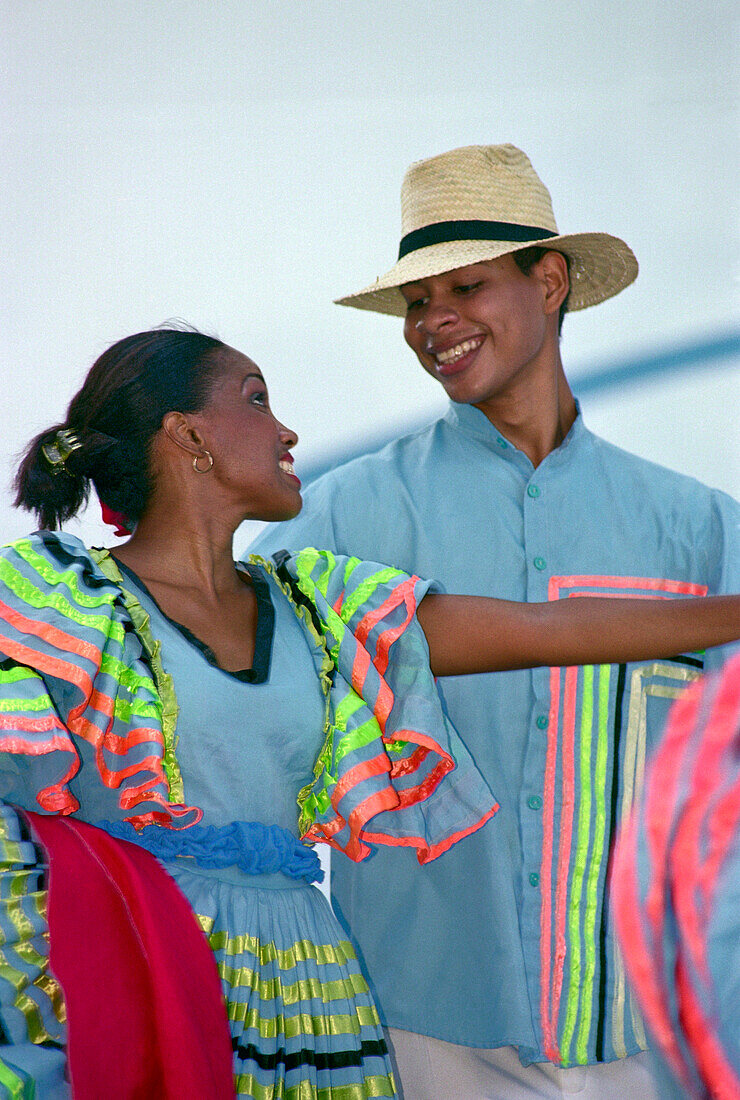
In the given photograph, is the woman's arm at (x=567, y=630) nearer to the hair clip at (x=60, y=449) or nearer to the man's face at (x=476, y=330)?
the hair clip at (x=60, y=449)

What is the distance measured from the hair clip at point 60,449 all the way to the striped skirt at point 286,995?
57 cm

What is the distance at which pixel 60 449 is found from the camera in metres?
1.75

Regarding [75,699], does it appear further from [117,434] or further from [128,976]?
[117,434]

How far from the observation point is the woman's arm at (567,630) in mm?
1607

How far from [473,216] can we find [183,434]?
80 cm

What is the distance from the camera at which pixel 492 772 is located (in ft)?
6.64

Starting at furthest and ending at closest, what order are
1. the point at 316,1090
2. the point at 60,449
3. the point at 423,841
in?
the point at 60,449 → the point at 423,841 → the point at 316,1090

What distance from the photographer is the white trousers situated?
6.40ft

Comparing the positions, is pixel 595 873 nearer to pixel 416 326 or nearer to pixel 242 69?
pixel 416 326

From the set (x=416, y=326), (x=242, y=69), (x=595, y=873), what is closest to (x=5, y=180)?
(x=242, y=69)

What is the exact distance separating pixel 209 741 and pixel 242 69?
1754mm

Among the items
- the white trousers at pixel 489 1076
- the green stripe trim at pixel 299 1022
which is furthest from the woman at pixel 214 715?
the white trousers at pixel 489 1076

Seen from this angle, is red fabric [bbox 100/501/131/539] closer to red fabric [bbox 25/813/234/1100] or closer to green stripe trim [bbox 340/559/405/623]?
green stripe trim [bbox 340/559/405/623]

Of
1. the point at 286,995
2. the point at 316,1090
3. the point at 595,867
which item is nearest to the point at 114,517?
the point at 286,995
